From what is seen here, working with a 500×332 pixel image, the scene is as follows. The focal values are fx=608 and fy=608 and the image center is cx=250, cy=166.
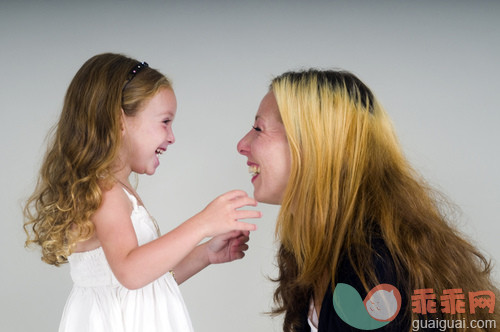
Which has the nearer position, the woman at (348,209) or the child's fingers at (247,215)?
the woman at (348,209)

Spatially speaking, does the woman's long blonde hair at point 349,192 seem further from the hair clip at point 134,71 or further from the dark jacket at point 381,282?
the hair clip at point 134,71

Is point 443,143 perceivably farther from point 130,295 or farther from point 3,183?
point 3,183

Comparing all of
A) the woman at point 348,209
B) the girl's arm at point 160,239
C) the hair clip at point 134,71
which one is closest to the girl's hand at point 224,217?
the girl's arm at point 160,239

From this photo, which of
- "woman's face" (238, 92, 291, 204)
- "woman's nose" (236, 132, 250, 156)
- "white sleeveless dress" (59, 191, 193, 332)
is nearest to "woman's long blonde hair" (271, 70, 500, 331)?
"woman's face" (238, 92, 291, 204)

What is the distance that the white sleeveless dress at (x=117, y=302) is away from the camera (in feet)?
6.28

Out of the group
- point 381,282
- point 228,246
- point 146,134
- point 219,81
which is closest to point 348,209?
point 381,282

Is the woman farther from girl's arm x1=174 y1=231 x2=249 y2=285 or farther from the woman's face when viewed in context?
girl's arm x1=174 y1=231 x2=249 y2=285

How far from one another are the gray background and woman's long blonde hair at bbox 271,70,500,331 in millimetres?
1255

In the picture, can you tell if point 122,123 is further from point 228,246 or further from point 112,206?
point 228,246

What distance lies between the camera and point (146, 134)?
202 cm

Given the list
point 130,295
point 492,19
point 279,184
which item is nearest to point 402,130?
point 492,19

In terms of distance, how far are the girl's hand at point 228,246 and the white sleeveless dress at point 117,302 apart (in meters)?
0.26

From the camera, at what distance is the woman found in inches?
62.7

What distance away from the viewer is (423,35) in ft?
10.1
